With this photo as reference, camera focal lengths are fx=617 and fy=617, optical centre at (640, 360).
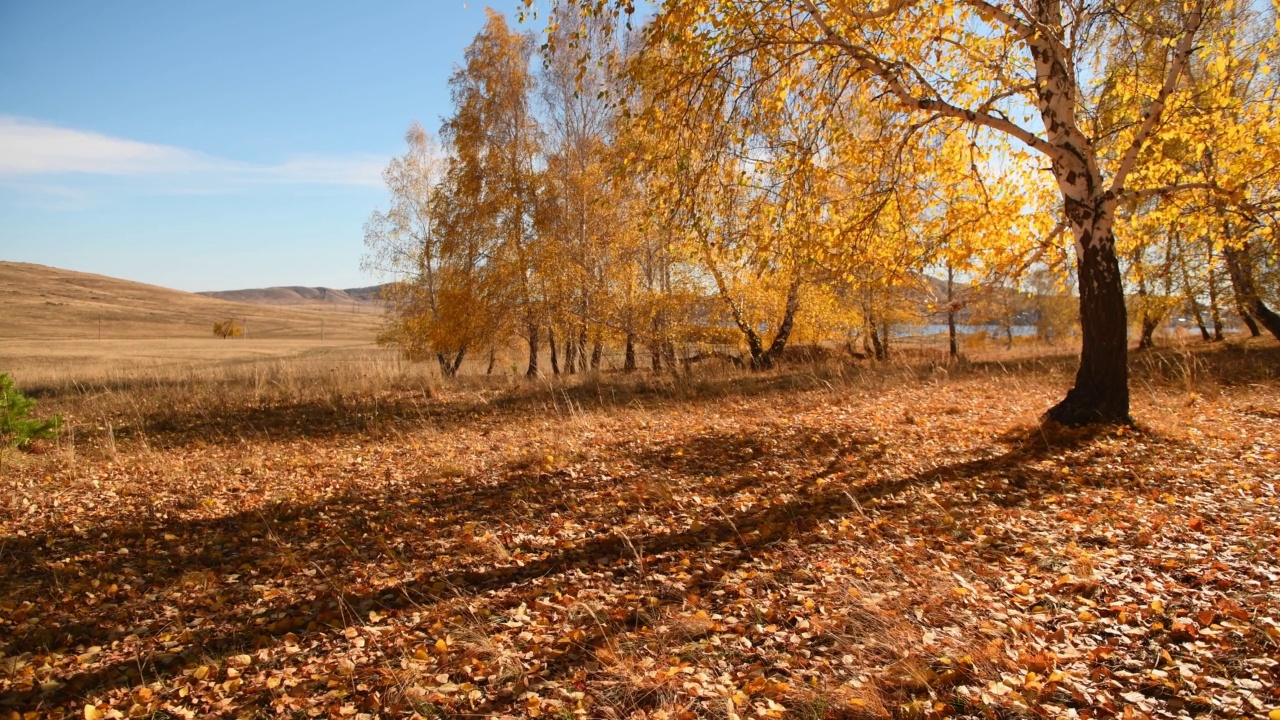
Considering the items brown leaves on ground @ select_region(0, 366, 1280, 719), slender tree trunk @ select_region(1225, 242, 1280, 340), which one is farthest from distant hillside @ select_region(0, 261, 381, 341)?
slender tree trunk @ select_region(1225, 242, 1280, 340)

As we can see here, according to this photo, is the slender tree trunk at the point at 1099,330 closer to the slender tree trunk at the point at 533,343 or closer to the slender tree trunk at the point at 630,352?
the slender tree trunk at the point at 630,352

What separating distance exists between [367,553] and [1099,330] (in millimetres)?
7739

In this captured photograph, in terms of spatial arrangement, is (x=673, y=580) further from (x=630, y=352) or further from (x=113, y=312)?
(x=113, y=312)

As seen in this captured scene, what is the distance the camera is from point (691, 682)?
3.14 meters

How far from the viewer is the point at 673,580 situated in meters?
4.29

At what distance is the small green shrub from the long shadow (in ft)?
10.6

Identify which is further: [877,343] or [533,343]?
[877,343]

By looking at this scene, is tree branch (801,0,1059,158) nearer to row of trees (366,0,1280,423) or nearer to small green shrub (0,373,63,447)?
row of trees (366,0,1280,423)

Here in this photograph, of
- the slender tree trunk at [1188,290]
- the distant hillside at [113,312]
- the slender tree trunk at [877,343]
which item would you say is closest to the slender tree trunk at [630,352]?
the slender tree trunk at [877,343]

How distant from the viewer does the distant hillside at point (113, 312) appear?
60.3 metres

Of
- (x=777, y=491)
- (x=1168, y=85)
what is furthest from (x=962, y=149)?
(x=777, y=491)

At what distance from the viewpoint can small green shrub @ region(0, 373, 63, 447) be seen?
7348 mm

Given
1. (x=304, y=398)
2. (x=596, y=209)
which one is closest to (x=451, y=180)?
(x=596, y=209)

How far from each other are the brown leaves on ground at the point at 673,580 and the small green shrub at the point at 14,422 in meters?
0.37
